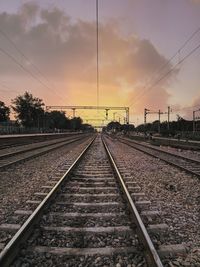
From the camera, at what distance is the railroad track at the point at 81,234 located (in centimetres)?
470

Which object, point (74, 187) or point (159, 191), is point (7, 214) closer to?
point (74, 187)

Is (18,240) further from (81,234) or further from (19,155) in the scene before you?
(19,155)

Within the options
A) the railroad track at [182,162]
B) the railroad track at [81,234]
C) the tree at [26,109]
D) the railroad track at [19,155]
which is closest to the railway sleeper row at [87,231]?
the railroad track at [81,234]

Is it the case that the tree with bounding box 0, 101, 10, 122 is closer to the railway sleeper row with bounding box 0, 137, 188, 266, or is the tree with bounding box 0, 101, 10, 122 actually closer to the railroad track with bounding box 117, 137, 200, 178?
the railroad track with bounding box 117, 137, 200, 178

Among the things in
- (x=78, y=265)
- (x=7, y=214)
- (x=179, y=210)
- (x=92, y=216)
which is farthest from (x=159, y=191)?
(x=78, y=265)

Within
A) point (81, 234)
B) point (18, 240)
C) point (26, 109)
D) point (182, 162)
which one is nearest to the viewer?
point (18, 240)

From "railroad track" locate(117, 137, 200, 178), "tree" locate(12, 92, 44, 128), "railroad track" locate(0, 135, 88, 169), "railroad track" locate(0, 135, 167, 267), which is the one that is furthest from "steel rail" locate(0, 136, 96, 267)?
"tree" locate(12, 92, 44, 128)

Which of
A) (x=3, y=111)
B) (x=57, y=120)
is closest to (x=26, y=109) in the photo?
(x=3, y=111)

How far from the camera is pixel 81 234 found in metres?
5.80

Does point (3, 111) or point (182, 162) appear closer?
point (182, 162)

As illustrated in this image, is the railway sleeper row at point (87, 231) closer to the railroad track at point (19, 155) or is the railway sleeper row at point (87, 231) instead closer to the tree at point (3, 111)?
the railroad track at point (19, 155)

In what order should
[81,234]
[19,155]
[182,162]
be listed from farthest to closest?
[19,155]
[182,162]
[81,234]

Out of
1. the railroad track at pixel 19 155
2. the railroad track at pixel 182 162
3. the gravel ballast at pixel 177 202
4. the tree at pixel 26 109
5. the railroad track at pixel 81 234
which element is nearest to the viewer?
the railroad track at pixel 81 234

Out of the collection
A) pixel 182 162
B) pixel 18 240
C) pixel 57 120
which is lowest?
pixel 182 162
